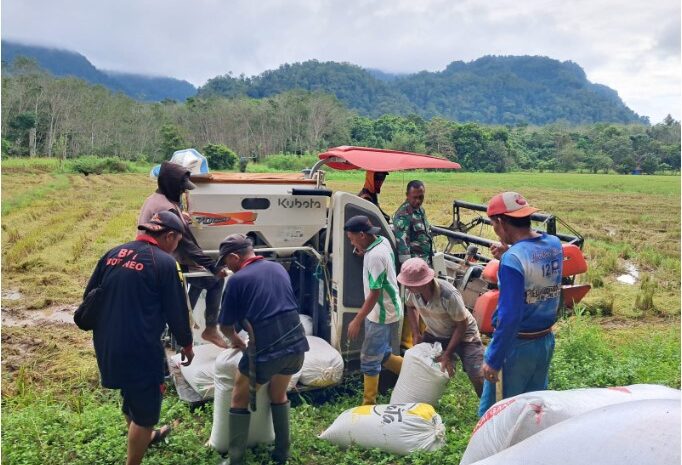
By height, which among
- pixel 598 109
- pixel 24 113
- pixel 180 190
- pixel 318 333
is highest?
pixel 598 109

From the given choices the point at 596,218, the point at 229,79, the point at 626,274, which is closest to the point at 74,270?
the point at 626,274

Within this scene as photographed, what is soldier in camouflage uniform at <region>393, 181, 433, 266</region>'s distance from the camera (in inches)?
218

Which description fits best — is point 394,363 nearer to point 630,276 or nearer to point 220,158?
point 630,276

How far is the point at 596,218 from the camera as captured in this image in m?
21.1

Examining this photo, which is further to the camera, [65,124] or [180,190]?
[65,124]

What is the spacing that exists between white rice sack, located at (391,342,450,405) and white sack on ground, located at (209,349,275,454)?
1.02 m

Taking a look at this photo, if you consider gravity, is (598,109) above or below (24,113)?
above

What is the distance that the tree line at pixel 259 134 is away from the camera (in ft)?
169

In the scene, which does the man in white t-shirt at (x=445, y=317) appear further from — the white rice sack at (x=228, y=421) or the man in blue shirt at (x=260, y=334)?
the white rice sack at (x=228, y=421)

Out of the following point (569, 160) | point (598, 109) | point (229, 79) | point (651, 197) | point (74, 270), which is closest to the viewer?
point (74, 270)

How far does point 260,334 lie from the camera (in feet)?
11.9

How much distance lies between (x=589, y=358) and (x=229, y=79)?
144906 millimetres

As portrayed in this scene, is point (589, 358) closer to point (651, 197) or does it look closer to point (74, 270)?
point (74, 270)

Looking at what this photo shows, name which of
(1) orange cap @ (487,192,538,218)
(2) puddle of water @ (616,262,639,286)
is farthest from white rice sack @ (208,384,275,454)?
(2) puddle of water @ (616,262,639,286)
